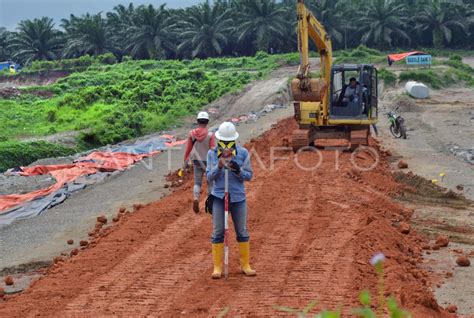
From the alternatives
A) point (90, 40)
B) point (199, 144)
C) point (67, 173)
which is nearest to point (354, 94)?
point (67, 173)

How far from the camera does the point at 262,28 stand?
71.6 metres

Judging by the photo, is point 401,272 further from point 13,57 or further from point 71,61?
point 13,57

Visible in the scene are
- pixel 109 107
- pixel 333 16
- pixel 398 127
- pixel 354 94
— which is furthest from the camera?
pixel 333 16

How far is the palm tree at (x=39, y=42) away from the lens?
8776 cm

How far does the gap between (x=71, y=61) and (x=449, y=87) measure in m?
45.0

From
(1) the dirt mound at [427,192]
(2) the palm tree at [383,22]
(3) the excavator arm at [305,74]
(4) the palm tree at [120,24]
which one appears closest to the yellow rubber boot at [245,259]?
(1) the dirt mound at [427,192]

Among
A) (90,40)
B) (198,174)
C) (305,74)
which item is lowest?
(198,174)

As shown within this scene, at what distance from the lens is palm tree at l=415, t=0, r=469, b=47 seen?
68812 mm

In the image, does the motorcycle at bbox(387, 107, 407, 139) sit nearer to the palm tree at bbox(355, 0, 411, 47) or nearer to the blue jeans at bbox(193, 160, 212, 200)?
the blue jeans at bbox(193, 160, 212, 200)

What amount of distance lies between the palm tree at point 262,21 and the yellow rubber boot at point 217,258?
6412 cm

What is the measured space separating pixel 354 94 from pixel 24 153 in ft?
47.1

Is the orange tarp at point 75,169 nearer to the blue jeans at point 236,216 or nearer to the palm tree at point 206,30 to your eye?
the blue jeans at point 236,216

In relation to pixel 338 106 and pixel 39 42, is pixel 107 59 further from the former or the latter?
pixel 338 106

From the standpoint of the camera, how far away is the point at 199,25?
75.4m
